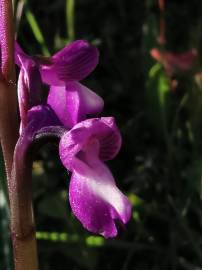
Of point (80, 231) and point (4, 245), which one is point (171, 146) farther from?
point (4, 245)

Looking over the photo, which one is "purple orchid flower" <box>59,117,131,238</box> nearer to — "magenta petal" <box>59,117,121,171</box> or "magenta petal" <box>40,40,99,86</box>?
"magenta petal" <box>59,117,121,171</box>

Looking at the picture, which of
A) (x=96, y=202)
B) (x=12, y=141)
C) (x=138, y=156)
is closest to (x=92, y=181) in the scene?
(x=96, y=202)

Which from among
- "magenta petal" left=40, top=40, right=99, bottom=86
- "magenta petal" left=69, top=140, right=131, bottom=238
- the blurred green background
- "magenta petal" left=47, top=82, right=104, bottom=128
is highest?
"magenta petal" left=40, top=40, right=99, bottom=86

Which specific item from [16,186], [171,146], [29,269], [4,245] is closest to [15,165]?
[16,186]

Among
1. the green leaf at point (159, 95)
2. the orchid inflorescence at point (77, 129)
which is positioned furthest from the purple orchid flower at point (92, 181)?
the green leaf at point (159, 95)

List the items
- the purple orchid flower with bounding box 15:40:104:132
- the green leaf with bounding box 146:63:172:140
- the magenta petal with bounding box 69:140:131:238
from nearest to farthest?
1. the magenta petal with bounding box 69:140:131:238
2. the purple orchid flower with bounding box 15:40:104:132
3. the green leaf with bounding box 146:63:172:140

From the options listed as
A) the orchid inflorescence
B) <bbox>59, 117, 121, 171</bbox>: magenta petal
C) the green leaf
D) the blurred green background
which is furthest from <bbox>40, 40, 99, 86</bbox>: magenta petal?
the green leaf

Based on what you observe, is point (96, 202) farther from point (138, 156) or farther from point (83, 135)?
point (138, 156)
